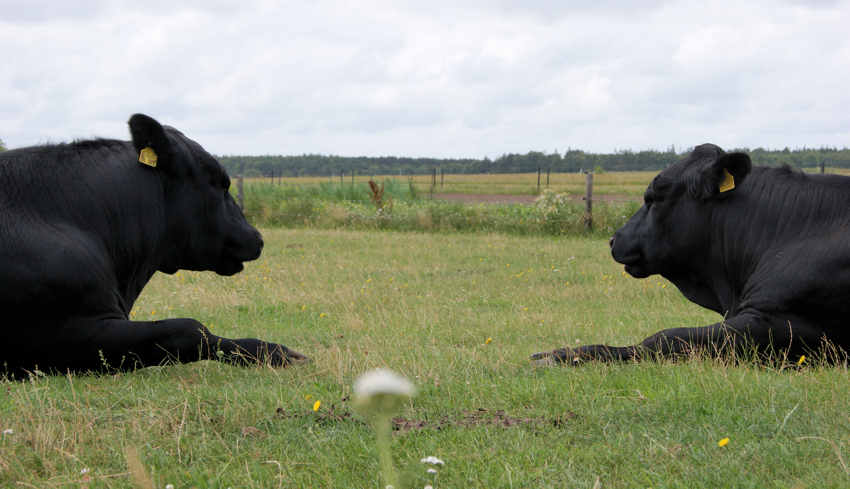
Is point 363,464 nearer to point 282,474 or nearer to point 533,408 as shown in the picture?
point 282,474

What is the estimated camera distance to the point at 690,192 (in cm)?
536

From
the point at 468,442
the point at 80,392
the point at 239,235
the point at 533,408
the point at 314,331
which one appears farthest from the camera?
the point at 314,331

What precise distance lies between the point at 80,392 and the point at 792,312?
159 inches

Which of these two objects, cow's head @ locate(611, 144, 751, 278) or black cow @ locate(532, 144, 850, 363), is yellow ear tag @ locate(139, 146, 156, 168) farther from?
cow's head @ locate(611, 144, 751, 278)

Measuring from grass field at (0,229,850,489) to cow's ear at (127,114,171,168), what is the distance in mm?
1310

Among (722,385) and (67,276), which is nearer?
(722,385)

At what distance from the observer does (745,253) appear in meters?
5.18

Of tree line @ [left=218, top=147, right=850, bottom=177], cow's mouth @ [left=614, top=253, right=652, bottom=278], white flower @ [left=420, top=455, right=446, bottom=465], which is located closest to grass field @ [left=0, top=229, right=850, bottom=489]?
white flower @ [left=420, top=455, right=446, bottom=465]

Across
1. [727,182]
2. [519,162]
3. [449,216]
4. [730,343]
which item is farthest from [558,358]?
[519,162]

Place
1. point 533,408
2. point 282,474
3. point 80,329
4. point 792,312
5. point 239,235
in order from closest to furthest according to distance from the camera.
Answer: point 282,474
point 533,408
point 80,329
point 792,312
point 239,235

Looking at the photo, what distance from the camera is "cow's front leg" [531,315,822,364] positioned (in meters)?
4.62

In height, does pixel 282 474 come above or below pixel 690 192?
below

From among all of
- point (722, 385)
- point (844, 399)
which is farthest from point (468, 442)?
point (844, 399)

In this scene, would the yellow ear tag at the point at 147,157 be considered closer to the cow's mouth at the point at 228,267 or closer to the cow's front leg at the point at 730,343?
the cow's mouth at the point at 228,267
